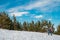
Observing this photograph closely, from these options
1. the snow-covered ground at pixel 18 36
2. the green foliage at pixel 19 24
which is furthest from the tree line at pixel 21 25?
the snow-covered ground at pixel 18 36

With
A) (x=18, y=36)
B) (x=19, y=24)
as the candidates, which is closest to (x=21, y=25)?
(x=19, y=24)

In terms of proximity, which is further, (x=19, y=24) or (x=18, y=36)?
(x=19, y=24)

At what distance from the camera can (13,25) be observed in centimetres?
7012

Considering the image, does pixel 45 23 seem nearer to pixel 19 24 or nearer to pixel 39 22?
pixel 39 22

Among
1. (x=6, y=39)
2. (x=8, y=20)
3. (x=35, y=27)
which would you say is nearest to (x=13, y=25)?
(x=8, y=20)

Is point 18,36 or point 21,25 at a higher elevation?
point 18,36

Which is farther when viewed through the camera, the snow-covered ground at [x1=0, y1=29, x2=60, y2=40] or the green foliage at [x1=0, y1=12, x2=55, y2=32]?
the green foliage at [x1=0, y1=12, x2=55, y2=32]

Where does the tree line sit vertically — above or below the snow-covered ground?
below

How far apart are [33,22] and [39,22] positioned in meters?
5.28

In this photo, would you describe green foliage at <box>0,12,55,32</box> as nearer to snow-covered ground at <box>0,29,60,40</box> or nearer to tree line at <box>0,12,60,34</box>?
tree line at <box>0,12,60,34</box>

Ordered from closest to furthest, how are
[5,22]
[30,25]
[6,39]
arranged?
1. [6,39]
2. [5,22]
3. [30,25]

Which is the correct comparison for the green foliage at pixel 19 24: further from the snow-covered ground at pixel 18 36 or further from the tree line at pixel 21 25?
the snow-covered ground at pixel 18 36

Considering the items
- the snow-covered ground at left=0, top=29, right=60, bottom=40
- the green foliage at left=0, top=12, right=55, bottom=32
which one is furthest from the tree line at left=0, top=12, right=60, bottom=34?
the snow-covered ground at left=0, top=29, right=60, bottom=40

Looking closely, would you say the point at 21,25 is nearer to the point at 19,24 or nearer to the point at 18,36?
the point at 19,24
